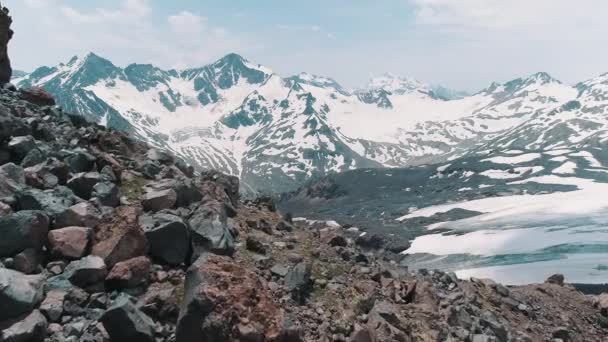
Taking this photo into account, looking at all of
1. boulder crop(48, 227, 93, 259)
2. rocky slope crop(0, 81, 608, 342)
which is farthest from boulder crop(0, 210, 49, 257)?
boulder crop(48, 227, 93, 259)

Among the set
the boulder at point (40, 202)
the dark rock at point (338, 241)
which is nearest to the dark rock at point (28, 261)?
the boulder at point (40, 202)

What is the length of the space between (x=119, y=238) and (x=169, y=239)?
1.44 m

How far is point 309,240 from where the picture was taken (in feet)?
73.6

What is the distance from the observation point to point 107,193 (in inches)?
618

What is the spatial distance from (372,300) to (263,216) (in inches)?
389

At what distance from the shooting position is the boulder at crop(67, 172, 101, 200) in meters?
15.4

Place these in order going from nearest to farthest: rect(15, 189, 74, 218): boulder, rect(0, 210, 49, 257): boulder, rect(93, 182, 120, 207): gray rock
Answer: rect(0, 210, 49, 257): boulder
rect(15, 189, 74, 218): boulder
rect(93, 182, 120, 207): gray rock

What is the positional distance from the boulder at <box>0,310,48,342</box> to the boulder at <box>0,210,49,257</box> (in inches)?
80.8

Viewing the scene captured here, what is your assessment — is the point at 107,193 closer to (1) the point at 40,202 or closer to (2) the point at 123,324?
(1) the point at 40,202

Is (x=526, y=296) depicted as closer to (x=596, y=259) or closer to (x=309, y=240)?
(x=309, y=240)

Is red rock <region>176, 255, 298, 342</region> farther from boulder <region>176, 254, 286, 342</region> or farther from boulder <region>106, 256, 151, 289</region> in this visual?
boulder <region>106, 256, 151, 289</region>

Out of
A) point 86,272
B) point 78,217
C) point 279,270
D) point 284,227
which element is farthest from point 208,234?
point 284,227

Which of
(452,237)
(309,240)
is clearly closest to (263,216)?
(309,240)

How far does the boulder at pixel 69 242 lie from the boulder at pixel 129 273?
0.99m
